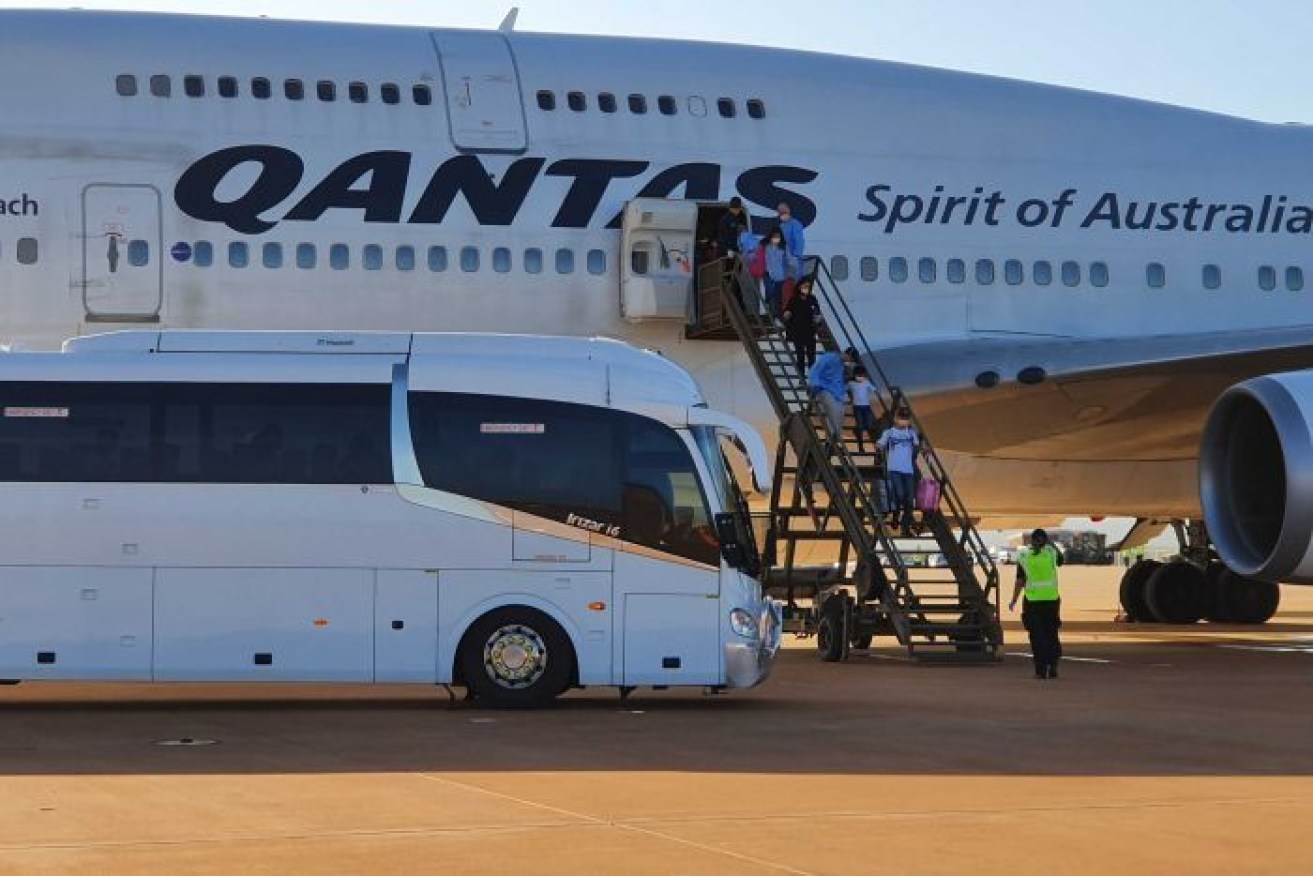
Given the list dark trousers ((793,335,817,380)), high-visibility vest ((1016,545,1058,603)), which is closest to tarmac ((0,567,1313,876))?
high-visibility vest ((1016,545,1058,603))

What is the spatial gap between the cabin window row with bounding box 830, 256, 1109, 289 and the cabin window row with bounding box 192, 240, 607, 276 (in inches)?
102

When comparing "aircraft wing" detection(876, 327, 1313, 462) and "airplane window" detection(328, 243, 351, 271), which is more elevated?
"airplane window" detection(328, 243, 351, 271)

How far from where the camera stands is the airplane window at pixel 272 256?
19.0m

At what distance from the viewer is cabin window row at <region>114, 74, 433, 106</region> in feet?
62.2

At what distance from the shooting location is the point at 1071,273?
21375mm

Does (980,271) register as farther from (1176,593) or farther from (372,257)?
(1176,593)

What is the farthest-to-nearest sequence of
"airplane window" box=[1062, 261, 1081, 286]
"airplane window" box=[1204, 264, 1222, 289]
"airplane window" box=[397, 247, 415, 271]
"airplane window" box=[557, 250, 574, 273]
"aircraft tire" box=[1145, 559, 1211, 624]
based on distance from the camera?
"aircraft tire" box=[1145, 559, 1211, 624] → "airplane window" box=[1204, 264, 1222, 289] → "airplane window" box=[1062, 261, 1081, 286] → "airplane window" box=[557, 250, 574, 273] → "airplane window" box=[397, 247, 415, 271]

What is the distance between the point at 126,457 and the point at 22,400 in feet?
2.56

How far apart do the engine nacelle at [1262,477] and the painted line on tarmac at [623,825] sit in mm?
9198

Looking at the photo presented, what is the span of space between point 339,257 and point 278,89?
1.53m

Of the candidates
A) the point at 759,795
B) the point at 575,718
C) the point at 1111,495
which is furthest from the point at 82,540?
the point at 1111,495

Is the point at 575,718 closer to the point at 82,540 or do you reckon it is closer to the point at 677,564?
the point at 677,564

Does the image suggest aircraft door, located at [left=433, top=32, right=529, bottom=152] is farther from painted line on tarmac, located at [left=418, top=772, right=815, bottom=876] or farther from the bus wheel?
painted line on tarmac, located at [left=418, top=772, right=815, bottom=876]

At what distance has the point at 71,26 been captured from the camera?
63.2 feet
